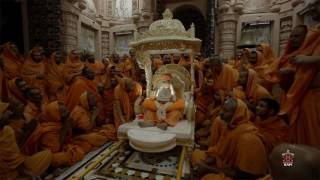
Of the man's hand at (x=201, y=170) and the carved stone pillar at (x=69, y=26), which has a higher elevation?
the carved stone pillar at (x=69, y=26)

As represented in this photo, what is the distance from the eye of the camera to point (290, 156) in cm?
112

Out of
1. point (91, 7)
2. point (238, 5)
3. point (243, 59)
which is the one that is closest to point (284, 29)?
point (238, 5)

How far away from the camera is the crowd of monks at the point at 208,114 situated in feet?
7.63

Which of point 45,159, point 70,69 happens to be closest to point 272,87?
point 45,159

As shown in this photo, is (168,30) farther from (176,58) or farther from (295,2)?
(295,2)

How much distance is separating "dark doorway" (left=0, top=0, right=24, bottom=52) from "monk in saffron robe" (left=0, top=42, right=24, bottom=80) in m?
3.98

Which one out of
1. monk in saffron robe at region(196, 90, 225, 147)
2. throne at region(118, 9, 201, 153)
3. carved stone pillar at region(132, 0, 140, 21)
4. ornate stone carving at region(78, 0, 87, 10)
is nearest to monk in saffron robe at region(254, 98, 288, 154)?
monk in saffron robe at region(196, 90, 225, 147)

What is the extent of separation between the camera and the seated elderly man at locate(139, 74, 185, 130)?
422cm

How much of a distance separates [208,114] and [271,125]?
1.94m

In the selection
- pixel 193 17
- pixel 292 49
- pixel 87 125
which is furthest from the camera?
pixel 193 17

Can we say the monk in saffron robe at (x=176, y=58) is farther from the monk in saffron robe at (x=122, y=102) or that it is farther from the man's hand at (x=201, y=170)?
the man's hand at (x=201, y=170)

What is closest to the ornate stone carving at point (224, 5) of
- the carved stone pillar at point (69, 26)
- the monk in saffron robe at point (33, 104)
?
the carved stone pillar at point (69, 26)

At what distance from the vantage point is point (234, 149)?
9.00 feet

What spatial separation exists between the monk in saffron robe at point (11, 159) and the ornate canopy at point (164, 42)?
322cm
